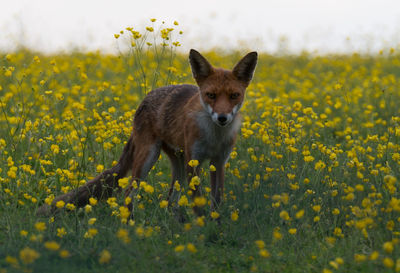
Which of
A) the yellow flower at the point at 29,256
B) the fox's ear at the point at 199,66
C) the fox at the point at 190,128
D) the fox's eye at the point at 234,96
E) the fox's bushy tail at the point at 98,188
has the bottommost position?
the fox's bushy tail at the point at 98,188

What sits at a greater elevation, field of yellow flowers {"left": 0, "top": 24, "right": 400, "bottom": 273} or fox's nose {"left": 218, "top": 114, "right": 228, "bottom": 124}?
fox's nose {"left": 218, "top": 114, "right": 228, "bottom": 124}

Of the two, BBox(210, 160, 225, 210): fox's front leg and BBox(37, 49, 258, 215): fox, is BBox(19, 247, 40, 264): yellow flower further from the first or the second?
BBox(210, 160, 225, 210): fox's front leg

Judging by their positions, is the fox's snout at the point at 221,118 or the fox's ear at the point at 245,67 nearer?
the fox's snout at the point at 221,118

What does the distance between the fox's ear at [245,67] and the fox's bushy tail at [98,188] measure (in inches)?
59.5

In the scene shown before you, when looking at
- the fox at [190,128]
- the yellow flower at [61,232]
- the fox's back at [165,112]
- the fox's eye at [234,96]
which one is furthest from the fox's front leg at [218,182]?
the yellow flower at [61,232]

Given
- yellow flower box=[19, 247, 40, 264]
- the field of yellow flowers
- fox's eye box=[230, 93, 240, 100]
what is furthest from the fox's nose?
yellow flower box=[19, 247, 40, 264]

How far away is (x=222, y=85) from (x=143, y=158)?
1.22m

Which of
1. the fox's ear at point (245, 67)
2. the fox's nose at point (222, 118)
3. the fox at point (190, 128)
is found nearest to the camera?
the fox's nose at point (222, 118)

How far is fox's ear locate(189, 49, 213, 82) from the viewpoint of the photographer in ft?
17.3

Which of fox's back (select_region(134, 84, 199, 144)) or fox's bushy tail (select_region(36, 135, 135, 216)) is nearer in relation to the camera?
fox's bushy tail (select_region(36, 135, 135, 216))

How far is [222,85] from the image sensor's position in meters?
5.13

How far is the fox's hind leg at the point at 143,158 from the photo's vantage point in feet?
18.3

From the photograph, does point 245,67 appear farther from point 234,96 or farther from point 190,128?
point 190,128

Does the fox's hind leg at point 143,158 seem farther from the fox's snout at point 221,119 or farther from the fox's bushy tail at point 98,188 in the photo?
the fox's snout at point 221,119
